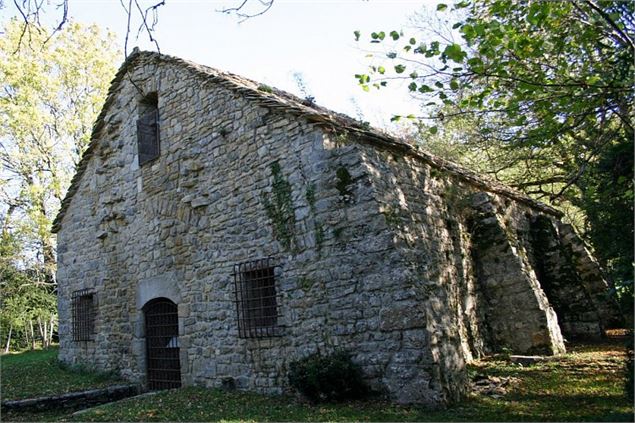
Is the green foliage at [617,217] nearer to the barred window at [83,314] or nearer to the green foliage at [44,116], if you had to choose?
the barred window at [83,314]

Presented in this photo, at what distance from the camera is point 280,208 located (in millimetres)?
7203

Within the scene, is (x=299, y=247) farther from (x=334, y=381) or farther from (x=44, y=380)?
(x=44, y=380)

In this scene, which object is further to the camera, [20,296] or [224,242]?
[20,296]

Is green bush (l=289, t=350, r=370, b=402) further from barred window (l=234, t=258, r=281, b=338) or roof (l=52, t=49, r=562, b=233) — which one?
roof (l=52, t=49, r=562, b=233)

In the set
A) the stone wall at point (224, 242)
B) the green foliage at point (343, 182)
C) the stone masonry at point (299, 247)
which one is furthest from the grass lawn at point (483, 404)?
the green foliage at point (343, 182)

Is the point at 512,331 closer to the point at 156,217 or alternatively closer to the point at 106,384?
the point at 156,217

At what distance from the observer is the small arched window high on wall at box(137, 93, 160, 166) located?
10062 mm

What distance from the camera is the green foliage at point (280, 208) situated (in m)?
7.05

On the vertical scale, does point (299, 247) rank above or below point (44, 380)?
above

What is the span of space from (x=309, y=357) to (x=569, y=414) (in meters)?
3.00

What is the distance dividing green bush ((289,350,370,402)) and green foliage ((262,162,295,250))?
1.75m

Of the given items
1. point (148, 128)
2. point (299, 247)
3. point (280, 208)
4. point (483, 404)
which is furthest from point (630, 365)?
point (148, 128)

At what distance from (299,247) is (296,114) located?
1874mm

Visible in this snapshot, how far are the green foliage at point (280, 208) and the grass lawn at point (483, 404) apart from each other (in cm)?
220
